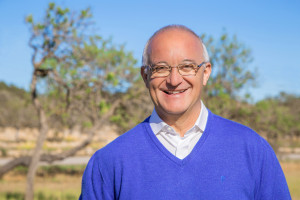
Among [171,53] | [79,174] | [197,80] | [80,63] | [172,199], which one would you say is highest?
[80,63]

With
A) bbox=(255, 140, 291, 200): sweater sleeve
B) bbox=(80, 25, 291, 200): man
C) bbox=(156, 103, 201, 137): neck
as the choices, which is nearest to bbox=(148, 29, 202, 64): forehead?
bbox=(80, 25, 291, 200): man

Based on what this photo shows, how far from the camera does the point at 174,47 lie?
1973 millimetres

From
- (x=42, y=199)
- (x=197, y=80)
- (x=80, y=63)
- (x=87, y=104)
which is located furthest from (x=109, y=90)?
(x=197, y=80)

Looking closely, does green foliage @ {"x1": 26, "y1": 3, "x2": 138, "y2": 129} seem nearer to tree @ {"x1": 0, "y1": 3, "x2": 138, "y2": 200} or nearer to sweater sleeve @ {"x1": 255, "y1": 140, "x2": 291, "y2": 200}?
tree @ {"x1": 0, "y1": 3, "x2": 138, "y2": 200}

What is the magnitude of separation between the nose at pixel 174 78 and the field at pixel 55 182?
435 inches

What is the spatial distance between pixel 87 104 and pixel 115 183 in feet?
29.4

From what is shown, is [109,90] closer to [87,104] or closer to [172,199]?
[87,104]

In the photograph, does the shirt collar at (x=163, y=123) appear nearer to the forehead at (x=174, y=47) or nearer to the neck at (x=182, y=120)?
the neck at (x=182, y=120)

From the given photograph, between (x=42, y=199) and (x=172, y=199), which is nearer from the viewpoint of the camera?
(x=172, y=199)

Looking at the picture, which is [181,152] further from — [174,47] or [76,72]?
[76,72]

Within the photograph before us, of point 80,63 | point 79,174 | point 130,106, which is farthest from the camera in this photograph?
point 79,174

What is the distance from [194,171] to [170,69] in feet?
1.80

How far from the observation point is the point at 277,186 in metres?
1.92

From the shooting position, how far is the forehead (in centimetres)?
197
